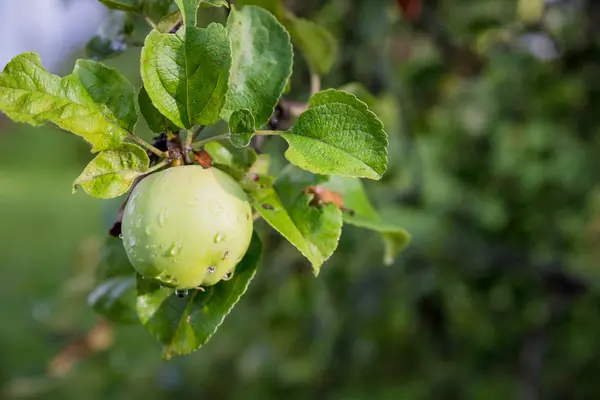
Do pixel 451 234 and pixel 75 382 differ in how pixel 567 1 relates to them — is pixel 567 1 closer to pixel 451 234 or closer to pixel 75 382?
pixel 451 234

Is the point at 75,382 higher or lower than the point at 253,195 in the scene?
lower

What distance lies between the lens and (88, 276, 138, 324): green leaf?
0.72m

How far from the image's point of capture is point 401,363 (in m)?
2.12

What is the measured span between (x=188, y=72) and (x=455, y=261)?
124 cm

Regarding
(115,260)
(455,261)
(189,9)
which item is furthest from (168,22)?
(455,261)

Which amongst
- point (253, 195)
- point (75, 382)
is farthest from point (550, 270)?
point (75, 382)

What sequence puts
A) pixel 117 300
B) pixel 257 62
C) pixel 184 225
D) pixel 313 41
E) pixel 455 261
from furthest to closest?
pixel 455 261, pixel 313 41, pixel 117 300, pixel 257 62, pixel 184 225

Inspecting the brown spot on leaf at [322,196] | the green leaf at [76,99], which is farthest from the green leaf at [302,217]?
the green leaf at [76,99]

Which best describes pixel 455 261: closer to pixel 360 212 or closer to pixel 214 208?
pixel 360 212

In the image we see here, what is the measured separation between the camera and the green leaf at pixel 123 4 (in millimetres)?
626

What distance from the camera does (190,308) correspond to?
0.59 m

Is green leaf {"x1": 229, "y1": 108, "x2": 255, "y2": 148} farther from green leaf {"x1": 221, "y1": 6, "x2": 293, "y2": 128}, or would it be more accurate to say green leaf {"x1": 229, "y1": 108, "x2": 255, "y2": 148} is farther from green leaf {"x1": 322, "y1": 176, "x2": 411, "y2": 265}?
green leaf {"x1": 322, "y1": 176, "x2": 411, "y2": 265}

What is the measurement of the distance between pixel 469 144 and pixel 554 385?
72 cm

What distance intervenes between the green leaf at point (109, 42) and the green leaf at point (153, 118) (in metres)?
0.14
